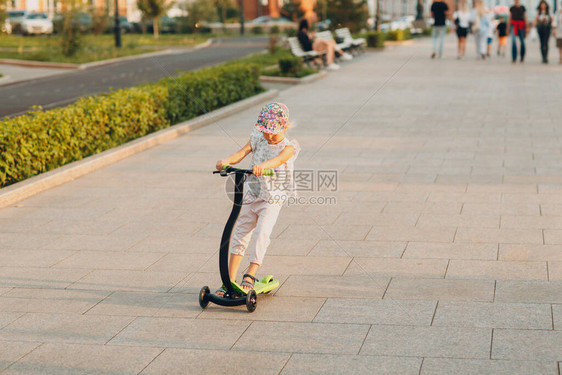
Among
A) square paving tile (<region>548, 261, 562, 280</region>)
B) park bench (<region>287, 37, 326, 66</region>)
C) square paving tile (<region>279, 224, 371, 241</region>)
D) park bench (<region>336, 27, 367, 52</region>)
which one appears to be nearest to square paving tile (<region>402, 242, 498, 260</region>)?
square paving tile (<region>548, 261, 562, 280</region>)

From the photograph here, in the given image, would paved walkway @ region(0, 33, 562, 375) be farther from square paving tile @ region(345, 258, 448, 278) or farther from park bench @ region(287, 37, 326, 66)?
park bench @ region(287, 37, 326, 66)

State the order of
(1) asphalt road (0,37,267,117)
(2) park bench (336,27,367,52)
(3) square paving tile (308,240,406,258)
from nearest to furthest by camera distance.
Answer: (3) square paving tile (308,240,406,258) → (1) asphalt road (0,37,267,117) → (2) park bench (336,27,367,52)

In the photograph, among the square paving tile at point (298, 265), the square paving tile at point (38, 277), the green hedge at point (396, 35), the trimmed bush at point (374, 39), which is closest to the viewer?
the square paving tile at point (38, 277)

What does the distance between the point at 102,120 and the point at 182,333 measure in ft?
23.0

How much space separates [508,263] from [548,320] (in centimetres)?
133

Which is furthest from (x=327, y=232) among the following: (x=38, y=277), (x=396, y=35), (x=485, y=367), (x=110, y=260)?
(x=396, y=35)

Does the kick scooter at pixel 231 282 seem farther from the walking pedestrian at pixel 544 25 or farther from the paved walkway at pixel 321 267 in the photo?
the walking pedestrian at pixel 544 25

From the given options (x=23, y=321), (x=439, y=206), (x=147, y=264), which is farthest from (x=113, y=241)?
(x=439, y=206)

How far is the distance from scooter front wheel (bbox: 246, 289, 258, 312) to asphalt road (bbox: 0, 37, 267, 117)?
402 inches

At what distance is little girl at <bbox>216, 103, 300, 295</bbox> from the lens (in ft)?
19.0

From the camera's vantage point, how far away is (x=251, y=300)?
18.8 ft

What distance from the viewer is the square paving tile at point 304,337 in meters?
5.08

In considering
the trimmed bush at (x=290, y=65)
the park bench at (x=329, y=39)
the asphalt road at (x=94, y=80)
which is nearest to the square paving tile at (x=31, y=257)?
the asphalt road at (x=94, y=80)

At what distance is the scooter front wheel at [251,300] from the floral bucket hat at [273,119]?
1091 millimetres
